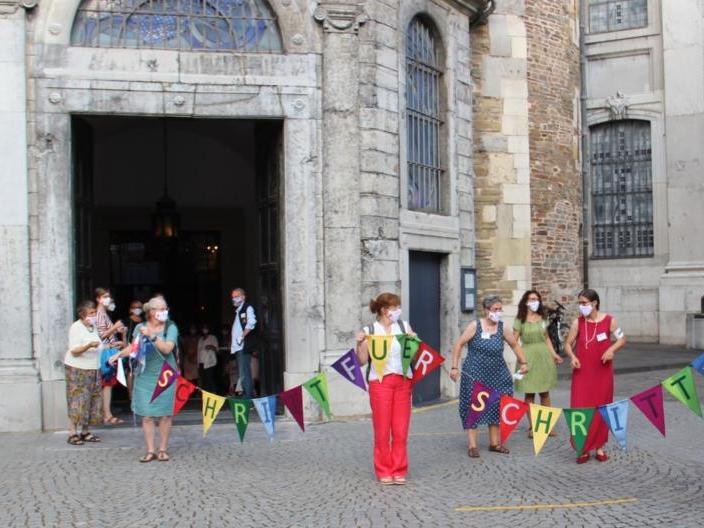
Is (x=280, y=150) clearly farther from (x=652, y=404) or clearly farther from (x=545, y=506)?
(x=545, y=506)

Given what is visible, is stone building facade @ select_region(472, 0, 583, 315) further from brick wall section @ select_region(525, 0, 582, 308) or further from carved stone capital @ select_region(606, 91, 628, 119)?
carved stone capital @ select_region(606, 91, 628, 119)

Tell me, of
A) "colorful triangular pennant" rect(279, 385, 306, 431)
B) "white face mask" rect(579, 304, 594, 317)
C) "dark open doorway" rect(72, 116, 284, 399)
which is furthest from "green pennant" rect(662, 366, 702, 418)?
"dark open doorway" rect(72, 116, 284, 399)

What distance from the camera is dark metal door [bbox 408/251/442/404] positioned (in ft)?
46.7

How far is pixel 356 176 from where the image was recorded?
12891 millimetres

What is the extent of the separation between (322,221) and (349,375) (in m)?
3.69

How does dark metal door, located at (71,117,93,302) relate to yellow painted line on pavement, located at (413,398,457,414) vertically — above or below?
above

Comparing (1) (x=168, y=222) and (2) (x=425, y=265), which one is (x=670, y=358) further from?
(1) (x=168, y=222)

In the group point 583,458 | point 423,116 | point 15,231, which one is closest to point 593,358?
point 583,458

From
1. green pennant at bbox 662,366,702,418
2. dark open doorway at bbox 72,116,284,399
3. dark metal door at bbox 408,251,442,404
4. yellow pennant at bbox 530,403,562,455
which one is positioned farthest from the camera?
dark open doorway at bbox 72,116,284,399

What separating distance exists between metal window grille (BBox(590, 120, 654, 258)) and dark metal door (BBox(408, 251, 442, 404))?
1144 cm

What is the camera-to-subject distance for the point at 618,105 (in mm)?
24859

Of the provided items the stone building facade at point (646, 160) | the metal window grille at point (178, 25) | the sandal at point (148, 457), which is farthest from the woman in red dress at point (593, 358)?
the stone building facade at point (646, 160)

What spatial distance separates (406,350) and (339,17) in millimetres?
5590

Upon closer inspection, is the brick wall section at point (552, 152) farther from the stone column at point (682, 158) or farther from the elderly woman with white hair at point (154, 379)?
the elderly woman with white hair at point (154, 379)
